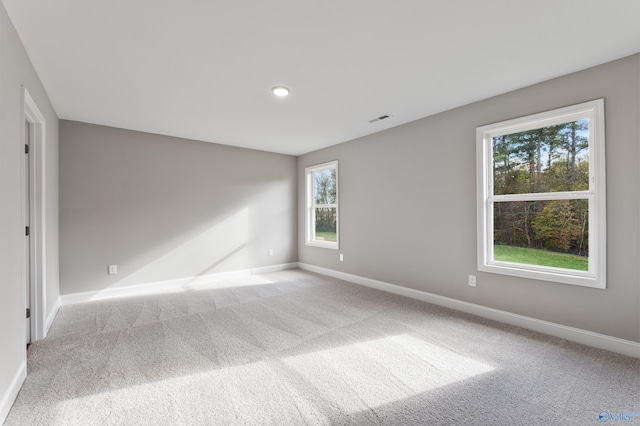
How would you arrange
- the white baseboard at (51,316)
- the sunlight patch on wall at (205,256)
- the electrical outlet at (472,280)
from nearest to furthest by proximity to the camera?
the white baseboard at (51,316) < the electrical outlet at (472,280) < the sunlight patch on wall at (205,256)

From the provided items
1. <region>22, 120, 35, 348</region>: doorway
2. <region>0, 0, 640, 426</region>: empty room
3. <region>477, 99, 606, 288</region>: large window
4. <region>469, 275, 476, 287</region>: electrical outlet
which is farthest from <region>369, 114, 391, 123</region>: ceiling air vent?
<region>22, 120, 35, 348</region>: doorway

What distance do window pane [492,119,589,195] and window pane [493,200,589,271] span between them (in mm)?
166

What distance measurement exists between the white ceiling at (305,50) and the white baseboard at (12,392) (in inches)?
90.5

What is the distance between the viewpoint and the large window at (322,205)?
5383 mm

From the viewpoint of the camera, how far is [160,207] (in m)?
4.44

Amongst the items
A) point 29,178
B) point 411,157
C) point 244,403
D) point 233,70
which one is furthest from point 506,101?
point 29,178

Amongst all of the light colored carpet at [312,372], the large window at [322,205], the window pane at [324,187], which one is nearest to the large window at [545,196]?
the light colored carpet at [312,372]

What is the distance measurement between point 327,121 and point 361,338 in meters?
2.74

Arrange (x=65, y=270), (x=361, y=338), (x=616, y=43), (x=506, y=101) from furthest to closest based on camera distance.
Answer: (x=65, y=270)
(x=506, y=101)
(x=361, y=338)
(x=616, y=43)

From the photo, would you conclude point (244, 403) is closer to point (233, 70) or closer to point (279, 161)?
point (233, 70)

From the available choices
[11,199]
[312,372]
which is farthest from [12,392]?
[312,372]

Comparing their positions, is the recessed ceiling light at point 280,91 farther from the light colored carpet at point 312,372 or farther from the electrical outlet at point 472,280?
the electrical outlet at point 472,280

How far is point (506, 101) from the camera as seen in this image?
3041mm

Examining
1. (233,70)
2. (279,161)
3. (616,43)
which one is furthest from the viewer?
(279,161)
